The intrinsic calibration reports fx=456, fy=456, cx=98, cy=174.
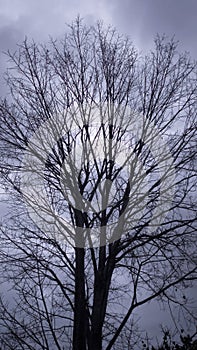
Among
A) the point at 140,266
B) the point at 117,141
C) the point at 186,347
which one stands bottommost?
the point at 186,347

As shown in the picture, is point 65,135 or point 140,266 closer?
point 140,266

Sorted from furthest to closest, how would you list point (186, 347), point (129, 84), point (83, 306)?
point (129, 84)
point (83, 306)
point (186, 347)

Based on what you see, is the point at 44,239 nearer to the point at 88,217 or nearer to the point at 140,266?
the point at 88,217

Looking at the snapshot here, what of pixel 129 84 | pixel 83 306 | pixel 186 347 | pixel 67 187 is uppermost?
pixel 129 84

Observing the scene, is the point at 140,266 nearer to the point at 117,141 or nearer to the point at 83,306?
the point at 83,306

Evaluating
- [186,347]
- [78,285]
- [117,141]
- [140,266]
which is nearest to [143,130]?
[117,141]

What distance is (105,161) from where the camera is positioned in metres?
7.78

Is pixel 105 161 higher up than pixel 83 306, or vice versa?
pixel 105 161

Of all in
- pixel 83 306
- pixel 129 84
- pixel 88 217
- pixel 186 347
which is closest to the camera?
pixel 186 347

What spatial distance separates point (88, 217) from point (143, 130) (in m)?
1.77

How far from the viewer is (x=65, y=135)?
7.94 meters

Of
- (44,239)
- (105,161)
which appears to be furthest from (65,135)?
(44,239)

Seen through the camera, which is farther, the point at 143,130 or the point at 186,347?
the point at 143,130

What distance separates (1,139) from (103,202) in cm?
215
